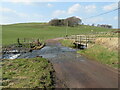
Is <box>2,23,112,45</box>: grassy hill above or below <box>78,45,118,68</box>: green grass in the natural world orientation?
above

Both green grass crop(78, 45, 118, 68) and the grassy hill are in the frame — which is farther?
the grassy hill

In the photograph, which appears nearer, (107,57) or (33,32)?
(107,57)

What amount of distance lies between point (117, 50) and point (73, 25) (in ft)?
318

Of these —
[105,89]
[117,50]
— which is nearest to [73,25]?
[117,50]

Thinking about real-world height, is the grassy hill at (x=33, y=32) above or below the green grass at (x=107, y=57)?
above

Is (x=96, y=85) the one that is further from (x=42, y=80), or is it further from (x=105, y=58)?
(x=105, y=58)

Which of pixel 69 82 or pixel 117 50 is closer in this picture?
pixel 69 82

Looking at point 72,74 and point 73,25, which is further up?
point 73,25

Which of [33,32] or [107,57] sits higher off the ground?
[33,32]

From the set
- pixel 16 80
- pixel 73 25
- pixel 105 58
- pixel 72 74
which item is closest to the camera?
pixel 16 80

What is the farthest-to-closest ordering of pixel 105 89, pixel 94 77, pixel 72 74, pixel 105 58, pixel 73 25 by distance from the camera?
pixel 73 25, pixel 105 58, pixel 72 74, pixel 94 77, pixel 105 89

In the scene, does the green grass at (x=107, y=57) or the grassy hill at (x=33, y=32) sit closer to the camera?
the green grass at (x=107, y=57)

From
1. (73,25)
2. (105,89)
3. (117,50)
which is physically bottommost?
(105,89)

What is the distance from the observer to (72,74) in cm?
1028
